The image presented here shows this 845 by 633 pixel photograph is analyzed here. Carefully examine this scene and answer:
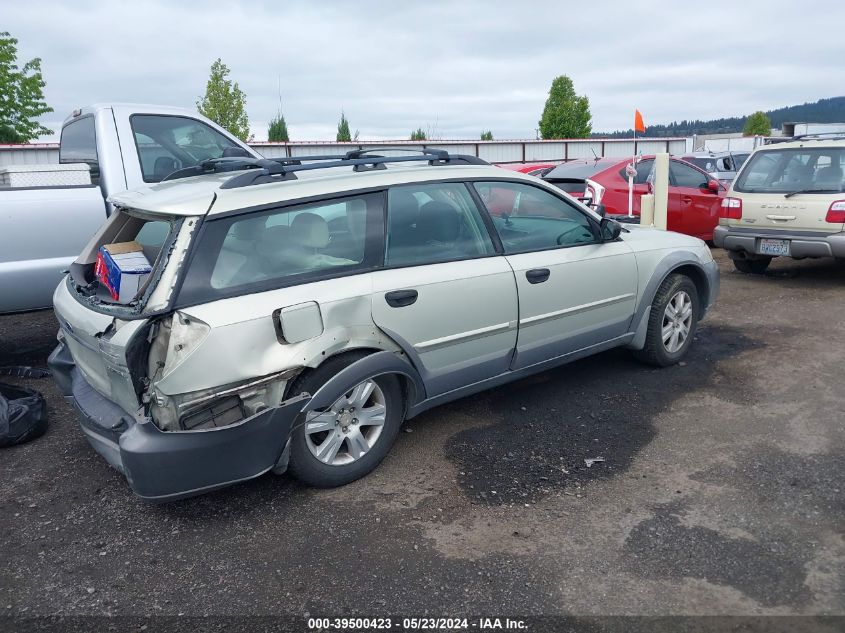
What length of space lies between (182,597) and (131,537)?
0.62 m

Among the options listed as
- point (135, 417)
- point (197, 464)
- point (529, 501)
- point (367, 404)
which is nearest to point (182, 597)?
point (197, 464)

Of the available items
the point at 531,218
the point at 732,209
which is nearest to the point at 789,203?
the point at 732,209

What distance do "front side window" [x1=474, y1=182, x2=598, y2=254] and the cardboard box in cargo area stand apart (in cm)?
198

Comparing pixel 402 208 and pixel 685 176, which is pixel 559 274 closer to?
pixel 402 208

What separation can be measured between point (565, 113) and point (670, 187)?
27748mm

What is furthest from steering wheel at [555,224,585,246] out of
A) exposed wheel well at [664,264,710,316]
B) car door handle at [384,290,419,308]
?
car door handle at [384,290,419,308]

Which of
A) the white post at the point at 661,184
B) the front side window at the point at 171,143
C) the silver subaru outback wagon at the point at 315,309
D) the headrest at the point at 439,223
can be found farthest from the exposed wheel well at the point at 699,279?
the front side window at the point at 171,143

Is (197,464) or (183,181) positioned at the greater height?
(183,181)

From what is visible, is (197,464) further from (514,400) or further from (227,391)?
(514,400)

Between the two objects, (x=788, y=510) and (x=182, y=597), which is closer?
(x=182, y=597)

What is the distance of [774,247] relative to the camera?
835 centimetres

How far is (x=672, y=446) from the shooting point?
424cm

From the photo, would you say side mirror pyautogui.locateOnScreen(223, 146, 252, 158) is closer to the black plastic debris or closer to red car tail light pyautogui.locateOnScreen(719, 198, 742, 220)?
the black plastic debris

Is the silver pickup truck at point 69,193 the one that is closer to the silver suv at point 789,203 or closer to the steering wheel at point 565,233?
the steering wheel at point 565,233
